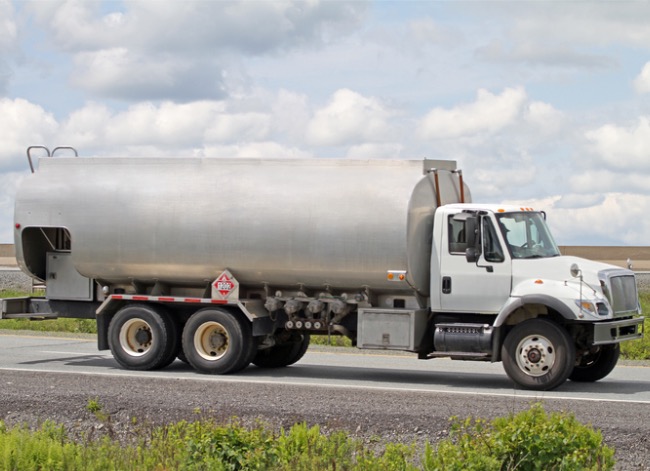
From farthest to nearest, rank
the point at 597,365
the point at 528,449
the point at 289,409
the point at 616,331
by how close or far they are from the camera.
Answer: the point at 597,365, the point at 616,331, the point at 289,409, the point at 528,449

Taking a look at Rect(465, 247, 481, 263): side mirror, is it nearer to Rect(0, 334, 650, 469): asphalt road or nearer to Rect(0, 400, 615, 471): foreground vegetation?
Rect(0, 334, 650, 469): asphalt road

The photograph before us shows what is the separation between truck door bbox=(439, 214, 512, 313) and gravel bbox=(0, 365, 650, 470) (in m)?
2.01

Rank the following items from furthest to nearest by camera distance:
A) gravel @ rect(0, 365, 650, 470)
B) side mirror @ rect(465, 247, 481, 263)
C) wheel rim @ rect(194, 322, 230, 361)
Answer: wheel rim @ rect(194, 322, 230, 361) < side mirror @ rect(465, 247, 481, 263) < gravel @ rect(0, 365, 650, 470)

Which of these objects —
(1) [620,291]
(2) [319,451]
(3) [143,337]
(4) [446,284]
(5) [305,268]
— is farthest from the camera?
(3) [143,337]

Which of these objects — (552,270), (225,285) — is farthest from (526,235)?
(225,285)

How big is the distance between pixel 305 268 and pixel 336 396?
2.94 metres

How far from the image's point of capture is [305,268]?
15.7 meters

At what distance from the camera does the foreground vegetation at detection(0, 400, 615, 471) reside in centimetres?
855

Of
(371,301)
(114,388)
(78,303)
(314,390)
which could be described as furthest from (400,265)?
(78,303)

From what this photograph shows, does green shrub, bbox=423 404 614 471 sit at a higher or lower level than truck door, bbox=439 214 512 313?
lower

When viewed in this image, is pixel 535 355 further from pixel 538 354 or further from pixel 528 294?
pixel 528 294

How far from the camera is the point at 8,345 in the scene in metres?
20.9

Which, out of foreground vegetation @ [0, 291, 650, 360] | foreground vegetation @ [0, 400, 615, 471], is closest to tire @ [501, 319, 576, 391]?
foreground vegetation @ [0, 400, 615, 471]

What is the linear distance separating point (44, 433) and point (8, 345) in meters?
11.1
